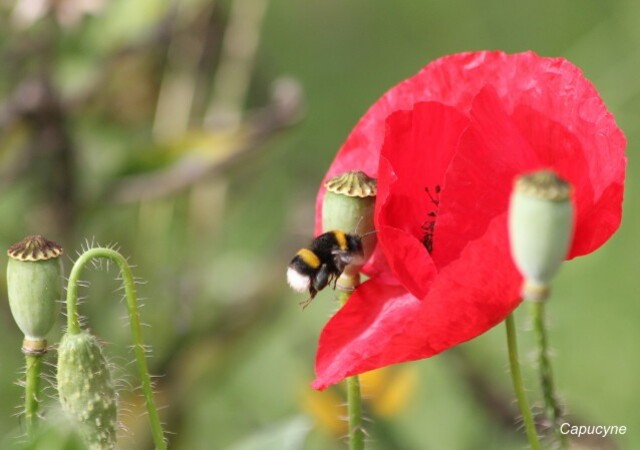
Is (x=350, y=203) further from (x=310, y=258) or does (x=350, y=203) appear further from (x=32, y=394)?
(x=32, y=394)

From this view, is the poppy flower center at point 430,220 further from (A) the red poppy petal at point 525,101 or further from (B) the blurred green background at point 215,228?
(B) the blurred green background at point 215,228

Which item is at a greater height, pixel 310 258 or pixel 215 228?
pixel 310 258

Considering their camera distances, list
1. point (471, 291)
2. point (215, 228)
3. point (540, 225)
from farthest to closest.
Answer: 1. point (215, 228)
2. point (471, 291)
3. point (540, 225)

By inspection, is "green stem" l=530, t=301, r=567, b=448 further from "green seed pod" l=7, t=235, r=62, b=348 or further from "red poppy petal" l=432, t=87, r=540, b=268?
"green seed pod" l=7, t=235, r=62, b=348

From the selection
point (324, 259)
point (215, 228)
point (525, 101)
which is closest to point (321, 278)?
point (324, 259)

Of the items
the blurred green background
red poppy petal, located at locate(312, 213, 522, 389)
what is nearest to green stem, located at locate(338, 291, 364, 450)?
red poppy petal, located at locate(312, 213, 522, 389)

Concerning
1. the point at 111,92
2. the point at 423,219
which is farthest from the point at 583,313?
the point at 423,219

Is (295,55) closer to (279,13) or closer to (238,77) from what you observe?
(279,13)
